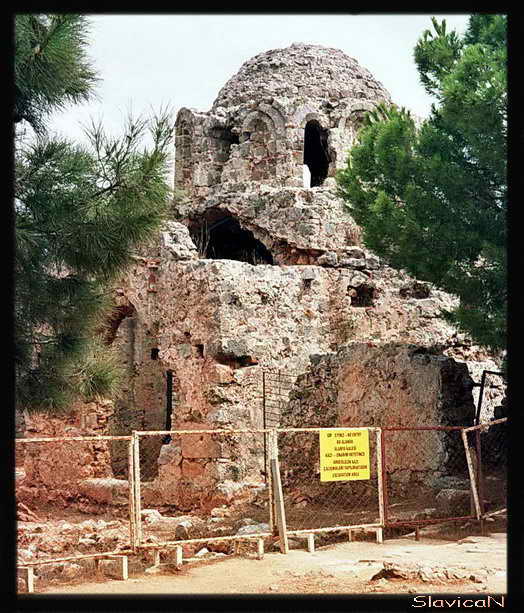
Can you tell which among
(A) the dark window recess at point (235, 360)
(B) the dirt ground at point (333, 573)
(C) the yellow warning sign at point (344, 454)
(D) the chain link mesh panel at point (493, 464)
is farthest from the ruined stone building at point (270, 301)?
(B) the dirt ground at point (333, 573)

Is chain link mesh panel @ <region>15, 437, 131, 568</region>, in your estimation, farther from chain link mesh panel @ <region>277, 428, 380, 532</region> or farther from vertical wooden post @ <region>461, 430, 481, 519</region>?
vertical wooden post @ <region>461, 430, 481, 519</region>

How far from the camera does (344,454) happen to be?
33.8 ft

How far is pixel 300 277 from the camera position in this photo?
53.8 ft

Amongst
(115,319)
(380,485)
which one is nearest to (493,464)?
(380,485)

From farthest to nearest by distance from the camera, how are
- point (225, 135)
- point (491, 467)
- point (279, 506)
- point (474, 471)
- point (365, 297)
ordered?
point (225, 135)
point (365, 297)
point (491, 467)
point (474, 471)
point (279, 506)

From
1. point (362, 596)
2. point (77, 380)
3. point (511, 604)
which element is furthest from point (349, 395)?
point (511, 604)

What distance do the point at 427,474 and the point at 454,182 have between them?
3463 millimetres

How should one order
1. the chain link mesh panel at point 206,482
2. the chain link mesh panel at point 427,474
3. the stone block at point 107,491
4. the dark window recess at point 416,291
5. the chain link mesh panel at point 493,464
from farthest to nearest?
the dark window recess at point 416,291 → the stone block at point 107,491 → the chain link mesh panel at point 206,482 → the chain link mesh panel at point 493,464 → the chain link mesh panel at point 427,474

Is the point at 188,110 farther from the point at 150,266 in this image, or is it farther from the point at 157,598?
the point at 157,598

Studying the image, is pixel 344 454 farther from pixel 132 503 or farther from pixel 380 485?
pixel 132 503

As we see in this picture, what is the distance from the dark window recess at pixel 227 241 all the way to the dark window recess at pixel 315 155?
2.37 meters

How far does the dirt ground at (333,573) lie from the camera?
26.1 feet

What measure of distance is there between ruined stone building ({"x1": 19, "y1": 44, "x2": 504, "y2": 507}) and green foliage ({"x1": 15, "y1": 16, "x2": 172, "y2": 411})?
0.67 meters

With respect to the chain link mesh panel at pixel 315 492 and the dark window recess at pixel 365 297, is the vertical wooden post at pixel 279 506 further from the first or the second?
the dark window recess at pixel 365 297
